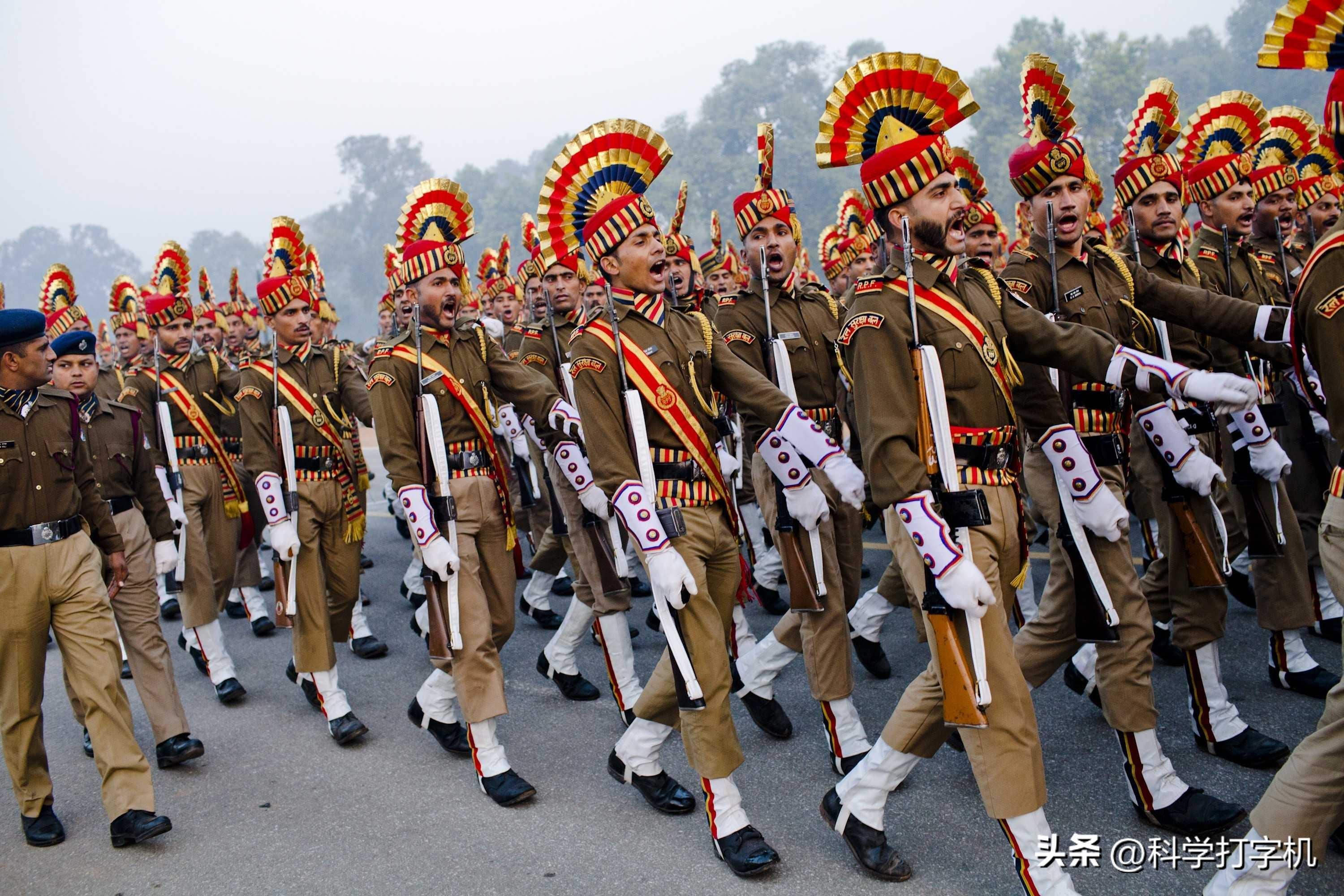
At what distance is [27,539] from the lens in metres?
4.62

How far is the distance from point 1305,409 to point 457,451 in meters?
4.44

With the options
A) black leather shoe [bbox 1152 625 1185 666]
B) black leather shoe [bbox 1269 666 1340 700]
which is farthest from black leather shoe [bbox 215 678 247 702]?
black leather shoe [bbox 1269 666 1340 700]

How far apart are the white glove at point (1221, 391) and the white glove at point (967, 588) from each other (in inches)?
37.7

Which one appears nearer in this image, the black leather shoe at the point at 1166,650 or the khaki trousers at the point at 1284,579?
the khaki trousers at the point at 1284,579

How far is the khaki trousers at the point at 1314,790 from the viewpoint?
2.94 m

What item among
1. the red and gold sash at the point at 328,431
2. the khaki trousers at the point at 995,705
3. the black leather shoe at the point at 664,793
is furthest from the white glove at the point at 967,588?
the red and gold sash at the point at 328,431

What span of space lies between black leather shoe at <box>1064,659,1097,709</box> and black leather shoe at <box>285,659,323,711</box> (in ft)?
12.2

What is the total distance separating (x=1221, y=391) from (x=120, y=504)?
5432 millimetres

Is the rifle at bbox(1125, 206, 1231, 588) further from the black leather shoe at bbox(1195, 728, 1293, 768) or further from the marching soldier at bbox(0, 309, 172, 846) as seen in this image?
the marching soldier at bbox(0, 309, 172, 846)

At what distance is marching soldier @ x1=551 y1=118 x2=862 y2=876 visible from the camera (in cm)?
394

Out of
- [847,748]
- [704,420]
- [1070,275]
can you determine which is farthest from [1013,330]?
[847,748]

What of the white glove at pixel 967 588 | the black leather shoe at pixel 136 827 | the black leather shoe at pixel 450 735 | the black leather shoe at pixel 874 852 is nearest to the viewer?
the white glove at pixel 967 588

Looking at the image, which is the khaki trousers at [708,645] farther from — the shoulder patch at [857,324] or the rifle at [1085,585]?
the rifle at [1085,585]

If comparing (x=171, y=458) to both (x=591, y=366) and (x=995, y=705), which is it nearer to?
(x=591, y=366)
